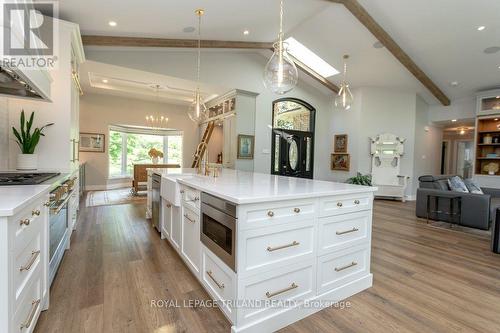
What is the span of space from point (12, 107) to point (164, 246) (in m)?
2.42

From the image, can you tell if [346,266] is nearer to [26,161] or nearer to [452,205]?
[452,205]

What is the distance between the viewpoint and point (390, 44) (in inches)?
204

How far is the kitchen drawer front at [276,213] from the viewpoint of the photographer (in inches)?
59.9

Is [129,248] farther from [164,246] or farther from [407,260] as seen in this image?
[407,260]

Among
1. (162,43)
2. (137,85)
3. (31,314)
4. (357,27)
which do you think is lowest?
(31,314)

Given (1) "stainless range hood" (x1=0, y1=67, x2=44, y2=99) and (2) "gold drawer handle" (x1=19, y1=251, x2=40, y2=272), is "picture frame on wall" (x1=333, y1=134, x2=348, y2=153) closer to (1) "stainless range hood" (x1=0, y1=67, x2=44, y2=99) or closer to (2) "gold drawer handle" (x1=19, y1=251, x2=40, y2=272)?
(1) "stainless range hood" (x1=0, y1=67, x2=44, y2=99)

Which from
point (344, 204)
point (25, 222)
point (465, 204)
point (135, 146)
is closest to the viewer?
point (25, 222)

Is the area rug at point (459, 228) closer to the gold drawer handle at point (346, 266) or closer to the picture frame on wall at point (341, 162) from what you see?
the picture frame on wall at point (341, 162)

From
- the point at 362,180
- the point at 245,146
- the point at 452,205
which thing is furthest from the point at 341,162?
the point at 452,205

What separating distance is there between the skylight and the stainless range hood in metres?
5.56

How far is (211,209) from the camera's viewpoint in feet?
5.89

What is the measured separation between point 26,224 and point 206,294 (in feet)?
4.40

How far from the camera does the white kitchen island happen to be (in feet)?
5.07

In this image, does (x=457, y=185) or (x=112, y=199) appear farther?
(x=112, y=199)
